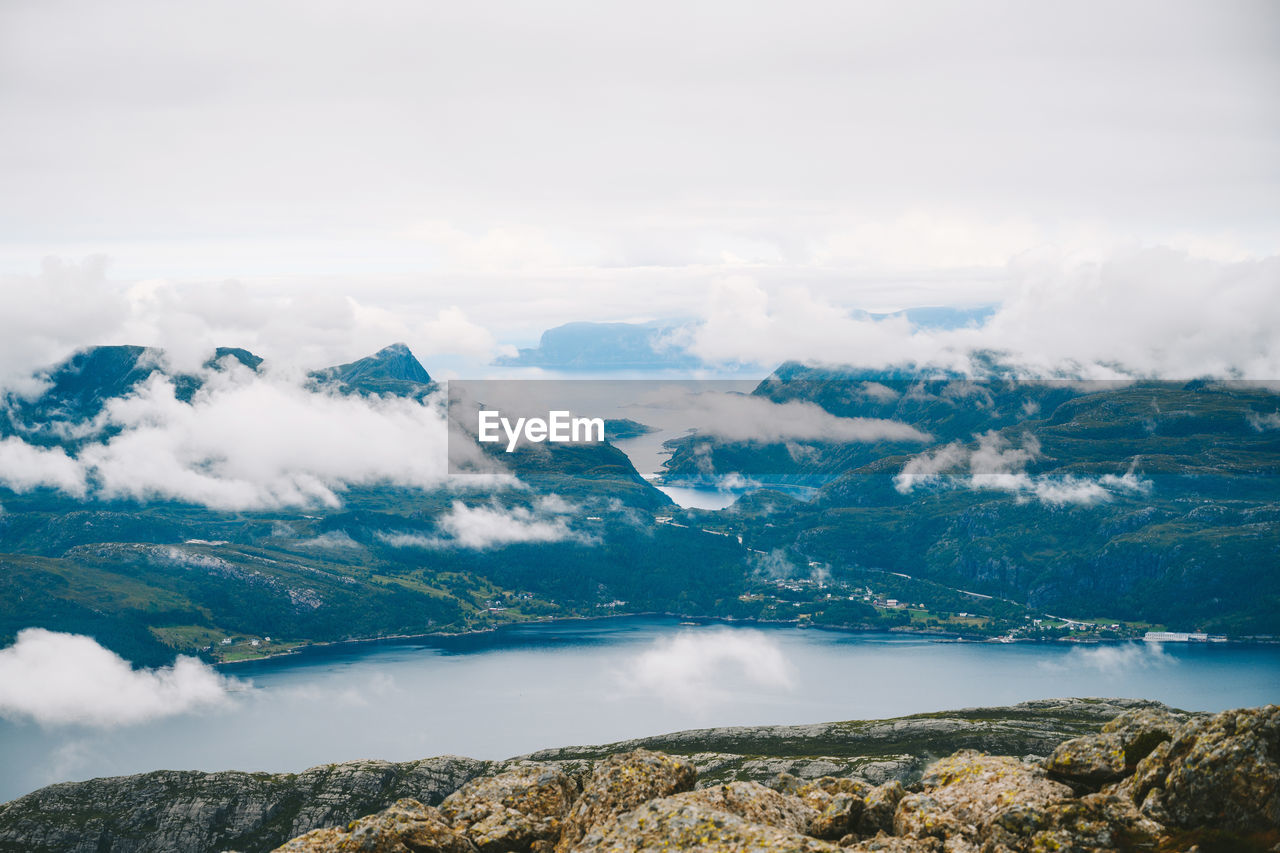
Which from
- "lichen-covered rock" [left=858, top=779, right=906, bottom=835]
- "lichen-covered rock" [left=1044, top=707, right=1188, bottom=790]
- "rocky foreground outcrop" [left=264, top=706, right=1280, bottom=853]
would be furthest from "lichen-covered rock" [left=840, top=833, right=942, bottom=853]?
"lichen-covered rock" [left=1044, top=707, right=1188, bottom=790]

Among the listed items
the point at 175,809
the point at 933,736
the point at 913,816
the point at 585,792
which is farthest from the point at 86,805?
the point at 913,816

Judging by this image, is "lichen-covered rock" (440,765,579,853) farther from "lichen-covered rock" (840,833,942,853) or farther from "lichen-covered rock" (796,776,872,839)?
"lichen-covered rock" (840,833,942,853)

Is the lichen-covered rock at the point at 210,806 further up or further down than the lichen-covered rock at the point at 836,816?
further down

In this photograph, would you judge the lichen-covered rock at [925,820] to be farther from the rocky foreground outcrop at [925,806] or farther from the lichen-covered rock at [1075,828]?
the lichen-covered rock at [1075,828]

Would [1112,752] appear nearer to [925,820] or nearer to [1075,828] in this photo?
[1075,828]

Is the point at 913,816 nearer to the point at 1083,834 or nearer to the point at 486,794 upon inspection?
the point at 1083,834

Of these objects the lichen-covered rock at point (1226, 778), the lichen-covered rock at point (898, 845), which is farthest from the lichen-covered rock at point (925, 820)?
the lichen-covered rock at point (1226, 778)
